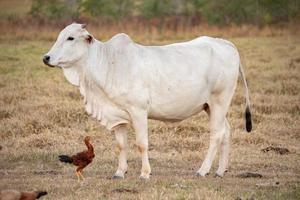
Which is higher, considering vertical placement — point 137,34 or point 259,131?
point 259,131

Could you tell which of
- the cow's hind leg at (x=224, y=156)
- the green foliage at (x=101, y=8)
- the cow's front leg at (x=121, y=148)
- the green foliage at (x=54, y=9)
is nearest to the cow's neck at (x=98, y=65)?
the cow's front leg at (x=121, y=148)

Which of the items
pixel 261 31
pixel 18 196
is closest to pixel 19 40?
pixel 261 31

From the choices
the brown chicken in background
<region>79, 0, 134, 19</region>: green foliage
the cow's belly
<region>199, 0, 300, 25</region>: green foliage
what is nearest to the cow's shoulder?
the cow's belly

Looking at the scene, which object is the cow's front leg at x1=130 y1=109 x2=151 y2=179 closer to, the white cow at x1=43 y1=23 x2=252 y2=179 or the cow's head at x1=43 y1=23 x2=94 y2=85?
the white cow at x1=43 y1=23 x2=252 y2=179

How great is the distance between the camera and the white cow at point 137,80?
941cm

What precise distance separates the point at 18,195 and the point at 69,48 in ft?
8.42

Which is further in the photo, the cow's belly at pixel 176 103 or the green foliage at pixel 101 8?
the green foliage at pixel 101 8

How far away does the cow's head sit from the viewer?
938 centimetres

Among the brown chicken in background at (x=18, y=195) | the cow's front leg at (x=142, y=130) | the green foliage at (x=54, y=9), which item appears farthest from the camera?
the green foliage at (x=54, y=9)

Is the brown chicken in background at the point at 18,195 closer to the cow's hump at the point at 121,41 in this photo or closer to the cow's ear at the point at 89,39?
the cow's ear at the point at 89,39

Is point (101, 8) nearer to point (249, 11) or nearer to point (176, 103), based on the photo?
point (249, 11)

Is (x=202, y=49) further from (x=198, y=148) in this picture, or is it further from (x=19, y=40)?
(x=19, y=40)

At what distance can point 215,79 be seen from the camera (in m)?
10.1

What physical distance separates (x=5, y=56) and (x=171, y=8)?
19514 millimetres
